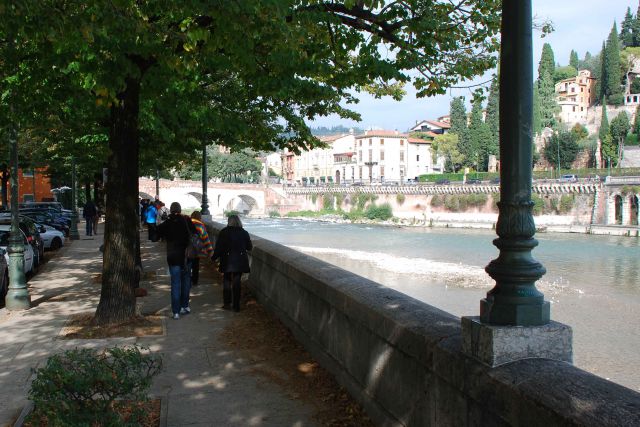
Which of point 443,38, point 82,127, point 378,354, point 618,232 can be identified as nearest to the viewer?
point 378,354

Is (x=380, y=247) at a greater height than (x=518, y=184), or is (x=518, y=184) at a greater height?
(x=518, y=184)

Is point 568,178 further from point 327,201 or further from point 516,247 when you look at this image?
point 516,247

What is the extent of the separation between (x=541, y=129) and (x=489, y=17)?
105m

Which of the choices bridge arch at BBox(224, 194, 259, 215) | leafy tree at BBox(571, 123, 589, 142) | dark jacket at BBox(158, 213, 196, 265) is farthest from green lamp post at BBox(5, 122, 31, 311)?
leafy tree at BBox(571, 123, 589, 142)

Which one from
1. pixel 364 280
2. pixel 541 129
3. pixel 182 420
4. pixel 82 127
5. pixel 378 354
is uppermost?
pixel 541 129

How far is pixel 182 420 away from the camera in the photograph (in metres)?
5.17

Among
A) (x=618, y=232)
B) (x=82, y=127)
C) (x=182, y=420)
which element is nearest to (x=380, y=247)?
(x=618, y=232)

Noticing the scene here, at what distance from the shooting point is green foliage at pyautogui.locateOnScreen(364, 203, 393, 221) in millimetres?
91312

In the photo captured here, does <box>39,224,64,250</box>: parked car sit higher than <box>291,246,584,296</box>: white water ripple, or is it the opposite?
<box>39,224,64,250</box>: parked car

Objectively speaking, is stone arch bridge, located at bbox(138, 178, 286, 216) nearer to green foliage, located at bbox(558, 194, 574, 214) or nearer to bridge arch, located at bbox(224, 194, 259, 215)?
bridge arch, located at bbox(224, 194, 259, 215)

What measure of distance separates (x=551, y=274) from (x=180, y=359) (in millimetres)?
34270

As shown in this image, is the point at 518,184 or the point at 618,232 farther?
the point at 618,232

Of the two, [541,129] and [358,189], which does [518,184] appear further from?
[541,129]

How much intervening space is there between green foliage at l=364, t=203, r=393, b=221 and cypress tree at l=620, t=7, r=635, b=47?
291 feet
